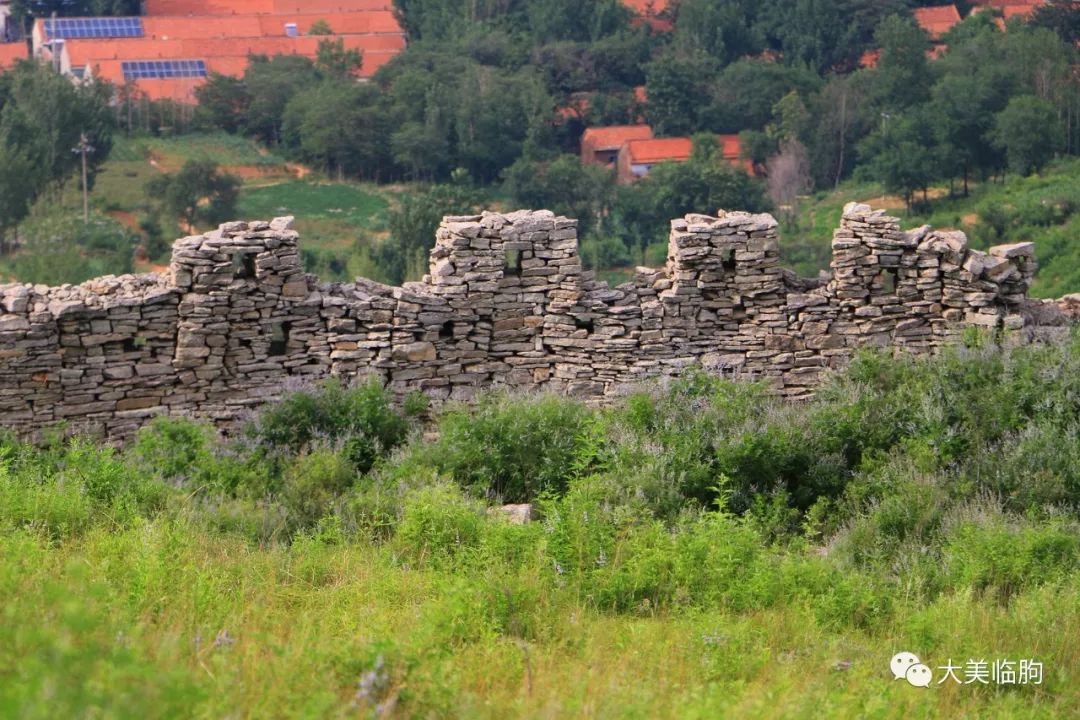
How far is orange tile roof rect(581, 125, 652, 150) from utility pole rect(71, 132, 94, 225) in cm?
1849

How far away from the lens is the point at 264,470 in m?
11.3

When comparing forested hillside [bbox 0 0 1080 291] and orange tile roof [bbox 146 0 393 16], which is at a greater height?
orange tile roof [bbox 146 0 393 16]

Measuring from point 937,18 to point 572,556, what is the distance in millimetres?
76453

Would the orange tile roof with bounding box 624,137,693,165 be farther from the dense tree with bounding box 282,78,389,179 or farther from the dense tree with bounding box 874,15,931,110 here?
the dense tree with bounding box 282,78,389,179

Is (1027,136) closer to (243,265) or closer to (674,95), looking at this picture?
(674,95)

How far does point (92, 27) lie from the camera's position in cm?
8219

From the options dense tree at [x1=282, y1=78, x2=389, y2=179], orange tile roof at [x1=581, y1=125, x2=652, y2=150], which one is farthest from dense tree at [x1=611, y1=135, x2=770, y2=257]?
dense tree at [x1=282, y1=78, x2=389, y2=179]

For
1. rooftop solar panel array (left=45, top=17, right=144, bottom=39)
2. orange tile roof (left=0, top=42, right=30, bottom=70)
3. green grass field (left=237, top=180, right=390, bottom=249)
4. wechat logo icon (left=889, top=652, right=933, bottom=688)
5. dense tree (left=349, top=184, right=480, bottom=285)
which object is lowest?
green grass field (left=237, top=180, right=390, bottom=249)

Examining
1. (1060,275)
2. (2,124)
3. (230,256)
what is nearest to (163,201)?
(2,124)

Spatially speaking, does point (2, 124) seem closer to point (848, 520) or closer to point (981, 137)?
point (981, 137)

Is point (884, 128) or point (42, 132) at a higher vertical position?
point (884, 128)

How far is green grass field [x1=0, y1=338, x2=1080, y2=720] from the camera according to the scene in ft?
21.9

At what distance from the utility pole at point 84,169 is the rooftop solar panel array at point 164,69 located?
57.0 ft

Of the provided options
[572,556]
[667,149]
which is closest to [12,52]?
[667,149]
